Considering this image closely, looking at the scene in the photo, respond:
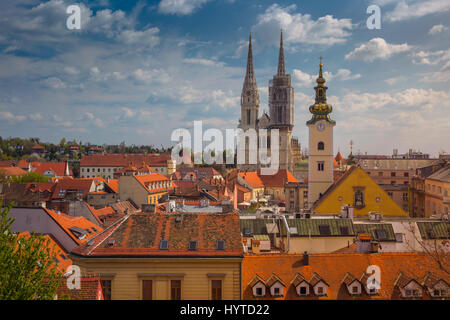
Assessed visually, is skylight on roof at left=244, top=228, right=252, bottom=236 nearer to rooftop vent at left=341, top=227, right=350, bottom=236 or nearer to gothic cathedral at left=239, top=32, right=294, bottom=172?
rooftop vent at left=341, top=227, right=350, bottom=236

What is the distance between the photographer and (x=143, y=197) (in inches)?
2019

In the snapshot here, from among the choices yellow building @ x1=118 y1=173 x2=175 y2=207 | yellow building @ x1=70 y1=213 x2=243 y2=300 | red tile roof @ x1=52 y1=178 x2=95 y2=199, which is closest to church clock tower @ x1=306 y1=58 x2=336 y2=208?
yellow building @ x1=118 y1=173 x2=175 y2=207

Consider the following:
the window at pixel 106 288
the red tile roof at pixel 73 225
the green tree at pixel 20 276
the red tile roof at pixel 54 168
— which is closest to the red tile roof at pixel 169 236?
the window at pixel 106 288

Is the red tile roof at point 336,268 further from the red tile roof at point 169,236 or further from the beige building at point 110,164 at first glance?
the beige building at point 110,164

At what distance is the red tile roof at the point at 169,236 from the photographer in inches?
702

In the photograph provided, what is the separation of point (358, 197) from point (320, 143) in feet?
39.3

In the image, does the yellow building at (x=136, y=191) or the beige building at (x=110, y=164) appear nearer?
the yellow building at (x=136, y=191)

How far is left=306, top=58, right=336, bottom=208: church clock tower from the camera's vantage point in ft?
144

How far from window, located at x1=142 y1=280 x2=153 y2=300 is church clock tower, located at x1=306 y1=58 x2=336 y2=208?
2893 cm

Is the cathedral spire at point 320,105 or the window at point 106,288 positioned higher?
the cathedral spire at point 320,105

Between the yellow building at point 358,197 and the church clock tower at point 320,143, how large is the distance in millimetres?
9824
